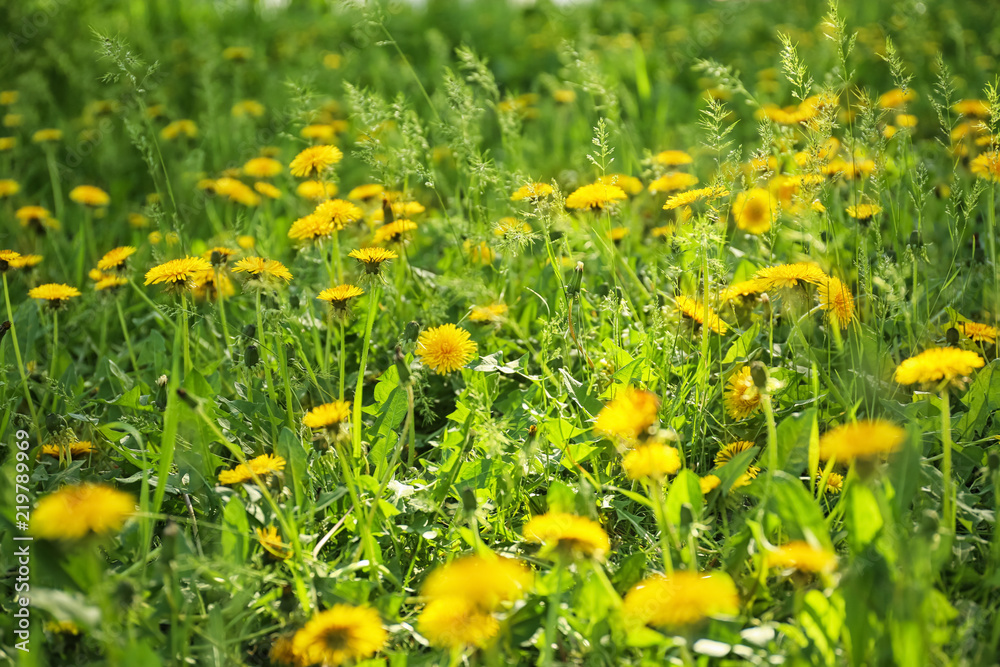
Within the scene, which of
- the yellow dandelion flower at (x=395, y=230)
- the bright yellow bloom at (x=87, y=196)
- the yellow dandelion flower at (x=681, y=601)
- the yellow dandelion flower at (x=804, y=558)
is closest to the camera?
the yellow dandelion flower at (x=681, y=601)

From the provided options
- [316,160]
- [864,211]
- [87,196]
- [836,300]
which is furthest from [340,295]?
[87,196]

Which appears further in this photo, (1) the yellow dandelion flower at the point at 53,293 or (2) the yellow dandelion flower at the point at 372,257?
(1) the yellow dandelion flower at the point at 53,293

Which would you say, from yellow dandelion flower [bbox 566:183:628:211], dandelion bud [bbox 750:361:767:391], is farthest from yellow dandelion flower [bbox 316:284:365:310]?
dandelion bud [bbox 750:361:767:391]

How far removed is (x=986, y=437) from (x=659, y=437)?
75cm

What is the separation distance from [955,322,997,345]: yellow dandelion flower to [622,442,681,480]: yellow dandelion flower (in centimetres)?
84

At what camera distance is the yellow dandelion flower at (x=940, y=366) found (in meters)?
1.17

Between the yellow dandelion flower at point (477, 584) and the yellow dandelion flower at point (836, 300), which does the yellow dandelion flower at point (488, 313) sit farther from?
the yellow dandelion flower at point (477, 584)

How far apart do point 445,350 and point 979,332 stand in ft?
3.62

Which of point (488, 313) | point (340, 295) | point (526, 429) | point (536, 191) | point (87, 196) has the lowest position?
point (526, 429)

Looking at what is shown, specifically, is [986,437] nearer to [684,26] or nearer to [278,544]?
[278,544]

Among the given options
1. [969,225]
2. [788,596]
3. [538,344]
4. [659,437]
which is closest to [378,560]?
[659,437]

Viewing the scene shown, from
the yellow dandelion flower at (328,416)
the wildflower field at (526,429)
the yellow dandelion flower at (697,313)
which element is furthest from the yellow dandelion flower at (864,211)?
the yellow dandelion flower at (328,416)

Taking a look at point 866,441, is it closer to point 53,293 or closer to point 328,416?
point 328,416

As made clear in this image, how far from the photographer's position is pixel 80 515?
39.8 inches
